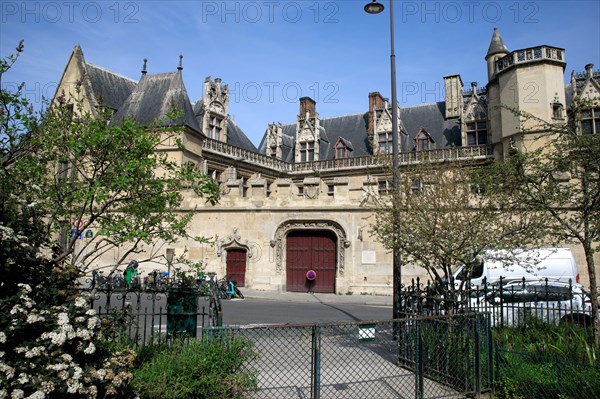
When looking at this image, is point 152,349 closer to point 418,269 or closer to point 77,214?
point 77,214

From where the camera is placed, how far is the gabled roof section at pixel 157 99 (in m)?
23.2

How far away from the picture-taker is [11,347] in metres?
3.62

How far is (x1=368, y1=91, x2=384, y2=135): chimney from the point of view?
107 ft

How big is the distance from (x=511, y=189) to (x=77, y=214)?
23.2ft

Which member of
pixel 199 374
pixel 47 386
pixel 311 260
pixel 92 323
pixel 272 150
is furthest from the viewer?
pixel 272 150

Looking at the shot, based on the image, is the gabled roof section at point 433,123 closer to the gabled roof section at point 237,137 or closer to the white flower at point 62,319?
the gabled roof section at point 237,137

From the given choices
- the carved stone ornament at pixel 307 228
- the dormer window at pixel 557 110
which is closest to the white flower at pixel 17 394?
the carved stone ornament at pixel 307 228

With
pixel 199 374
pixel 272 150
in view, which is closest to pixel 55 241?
pixel 199 374

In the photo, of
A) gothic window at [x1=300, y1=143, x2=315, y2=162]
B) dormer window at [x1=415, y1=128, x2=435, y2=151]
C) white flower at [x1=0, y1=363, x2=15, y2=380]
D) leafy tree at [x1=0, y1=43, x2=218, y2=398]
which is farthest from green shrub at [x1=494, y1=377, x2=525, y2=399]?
gothic window at [x1=300, y1=143, x2=315, y2=162]

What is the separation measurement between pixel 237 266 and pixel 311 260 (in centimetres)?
350

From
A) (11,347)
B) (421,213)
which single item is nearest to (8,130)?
(11,347)

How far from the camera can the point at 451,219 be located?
22.6ft

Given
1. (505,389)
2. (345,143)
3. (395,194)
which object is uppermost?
(345,143)

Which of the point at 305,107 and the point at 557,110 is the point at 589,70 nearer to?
the point at 557,110
